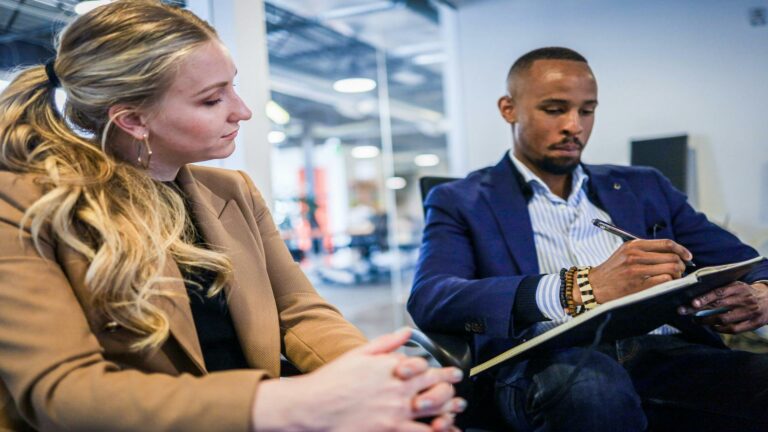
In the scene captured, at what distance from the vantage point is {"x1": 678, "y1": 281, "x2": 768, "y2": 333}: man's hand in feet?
4.89

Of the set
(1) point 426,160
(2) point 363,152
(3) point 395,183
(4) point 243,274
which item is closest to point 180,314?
(4) point 243,274

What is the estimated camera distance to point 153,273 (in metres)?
1.08

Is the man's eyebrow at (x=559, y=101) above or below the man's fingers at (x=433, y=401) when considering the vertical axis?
above

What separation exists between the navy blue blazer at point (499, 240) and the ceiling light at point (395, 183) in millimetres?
3582

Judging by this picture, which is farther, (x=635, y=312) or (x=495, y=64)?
(x=495, y=64)

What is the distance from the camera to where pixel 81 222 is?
1064 mm

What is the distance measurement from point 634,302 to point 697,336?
0.78 metres

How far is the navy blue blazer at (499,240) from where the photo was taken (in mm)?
1502

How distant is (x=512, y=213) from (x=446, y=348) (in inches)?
22.0

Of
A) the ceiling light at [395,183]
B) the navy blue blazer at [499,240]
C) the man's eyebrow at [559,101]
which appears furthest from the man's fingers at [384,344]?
the ceiling light at [395,183]

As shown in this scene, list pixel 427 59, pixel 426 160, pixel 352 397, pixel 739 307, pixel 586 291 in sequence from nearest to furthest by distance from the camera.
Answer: pixel 352 397, pixel 586 291, pixel 739 307, pixel 427 59, pixel 426 160

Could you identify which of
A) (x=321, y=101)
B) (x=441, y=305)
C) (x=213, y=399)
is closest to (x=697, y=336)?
(x=441, y=305)

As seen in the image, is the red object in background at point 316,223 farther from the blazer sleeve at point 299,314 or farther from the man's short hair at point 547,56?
the blazer sleeve at point 299,314

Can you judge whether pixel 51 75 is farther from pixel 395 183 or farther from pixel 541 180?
pixel 395 183
